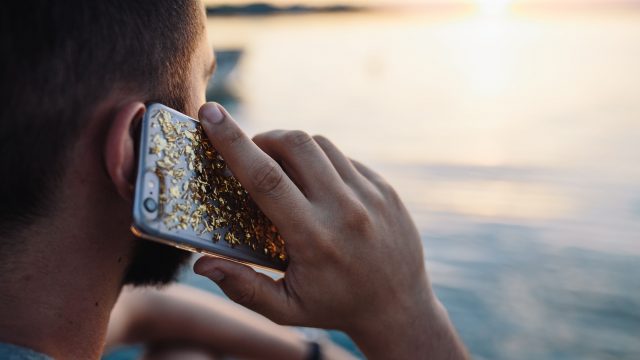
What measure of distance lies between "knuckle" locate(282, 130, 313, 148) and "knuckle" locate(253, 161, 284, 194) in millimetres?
104

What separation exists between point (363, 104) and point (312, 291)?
11825 mm

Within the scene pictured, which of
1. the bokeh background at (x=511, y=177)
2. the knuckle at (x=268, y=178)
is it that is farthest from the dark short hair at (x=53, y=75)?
the bokeh background at (x=511, y=177)

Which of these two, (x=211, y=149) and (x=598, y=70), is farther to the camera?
(x=598, y=70)

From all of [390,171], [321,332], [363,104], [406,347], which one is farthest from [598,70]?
[406,347]

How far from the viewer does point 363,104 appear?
1291 centimetres

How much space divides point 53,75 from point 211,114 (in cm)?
26

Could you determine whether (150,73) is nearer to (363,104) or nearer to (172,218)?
(172,218)

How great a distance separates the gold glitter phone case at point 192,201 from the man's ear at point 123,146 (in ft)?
0.08

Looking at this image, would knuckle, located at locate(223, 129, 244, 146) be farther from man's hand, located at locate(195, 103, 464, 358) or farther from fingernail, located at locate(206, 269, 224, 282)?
fingernail, located at locate(206, 269, 224, 282)

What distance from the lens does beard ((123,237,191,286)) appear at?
1268mm

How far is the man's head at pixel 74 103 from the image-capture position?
100 cm

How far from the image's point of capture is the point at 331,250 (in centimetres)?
121

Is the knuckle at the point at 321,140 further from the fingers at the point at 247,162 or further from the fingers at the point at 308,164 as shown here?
the fingers at the point at 247,162

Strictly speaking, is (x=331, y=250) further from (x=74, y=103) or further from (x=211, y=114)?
Answer: (x=74, y=103)
